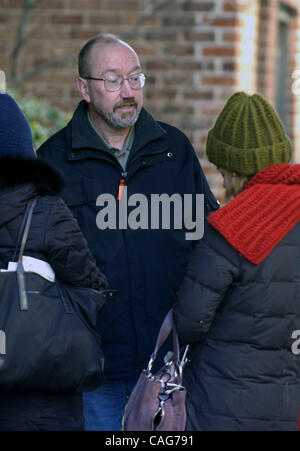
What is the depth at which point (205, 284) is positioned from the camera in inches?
130

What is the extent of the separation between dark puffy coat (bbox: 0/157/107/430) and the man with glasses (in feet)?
2.57

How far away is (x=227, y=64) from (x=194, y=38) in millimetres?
310

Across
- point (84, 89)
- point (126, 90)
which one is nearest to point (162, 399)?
point (126, 90)

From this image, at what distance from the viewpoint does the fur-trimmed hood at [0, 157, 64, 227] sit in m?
3.18

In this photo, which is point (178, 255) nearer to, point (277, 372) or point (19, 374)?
point (277, 372)

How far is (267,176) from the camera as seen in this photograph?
343 cm

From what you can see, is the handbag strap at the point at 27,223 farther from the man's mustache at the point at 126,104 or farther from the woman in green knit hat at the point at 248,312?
the man's mustache at the point at 126,104

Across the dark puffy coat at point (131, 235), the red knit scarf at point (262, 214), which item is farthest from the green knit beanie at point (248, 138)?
the dark puffy coat at point (131, 235)

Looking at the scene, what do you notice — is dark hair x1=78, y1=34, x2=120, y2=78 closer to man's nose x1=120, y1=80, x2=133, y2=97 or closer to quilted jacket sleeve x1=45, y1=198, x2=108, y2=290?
man's nose x1=120, y1=80, x2=133, y2=97

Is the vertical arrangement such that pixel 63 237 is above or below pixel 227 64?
below

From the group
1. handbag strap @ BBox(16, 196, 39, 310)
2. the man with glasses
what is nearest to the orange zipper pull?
the man with glasses

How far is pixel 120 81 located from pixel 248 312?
1.39 meters

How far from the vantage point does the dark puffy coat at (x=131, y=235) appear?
13.3 ft
